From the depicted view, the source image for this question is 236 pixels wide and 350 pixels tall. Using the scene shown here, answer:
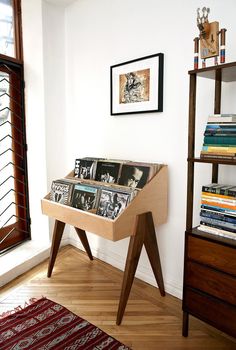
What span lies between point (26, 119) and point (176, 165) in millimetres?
1614

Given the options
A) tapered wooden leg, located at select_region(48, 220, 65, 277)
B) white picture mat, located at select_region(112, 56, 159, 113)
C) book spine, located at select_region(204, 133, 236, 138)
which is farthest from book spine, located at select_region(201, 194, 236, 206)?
tapered wooden leg, located at select_region(48, 220, 65, 277)

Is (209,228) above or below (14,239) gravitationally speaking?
above

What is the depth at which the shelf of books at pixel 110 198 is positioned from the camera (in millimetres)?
1731

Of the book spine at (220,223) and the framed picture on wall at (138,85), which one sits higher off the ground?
the framed picture on wall at (138,85)

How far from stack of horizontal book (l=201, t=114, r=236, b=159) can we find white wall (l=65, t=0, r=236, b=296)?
1.17 ft

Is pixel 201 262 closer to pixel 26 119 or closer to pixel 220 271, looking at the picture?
pixel 220 271

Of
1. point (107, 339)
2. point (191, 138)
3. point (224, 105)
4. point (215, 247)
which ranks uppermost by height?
point (224, 105)

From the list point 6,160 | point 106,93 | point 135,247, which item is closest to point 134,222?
point 135,247

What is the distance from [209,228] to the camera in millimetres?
1525

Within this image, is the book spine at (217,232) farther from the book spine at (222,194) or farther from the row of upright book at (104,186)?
the row of upright book at (104,186)

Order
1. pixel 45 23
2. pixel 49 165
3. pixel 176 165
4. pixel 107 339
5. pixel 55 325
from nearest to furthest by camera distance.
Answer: pixel 107 339 < pixel 55 325 < pixel 176 165 < pixel 45 23 < pixel 49 165

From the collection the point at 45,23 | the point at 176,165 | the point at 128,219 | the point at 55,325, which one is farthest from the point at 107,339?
the point at 45,23

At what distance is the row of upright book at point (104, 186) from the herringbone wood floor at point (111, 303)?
27.3 inches

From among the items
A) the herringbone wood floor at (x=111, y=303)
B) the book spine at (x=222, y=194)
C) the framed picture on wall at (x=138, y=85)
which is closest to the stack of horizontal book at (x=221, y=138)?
the book spine at (x=222, y=194)
